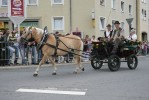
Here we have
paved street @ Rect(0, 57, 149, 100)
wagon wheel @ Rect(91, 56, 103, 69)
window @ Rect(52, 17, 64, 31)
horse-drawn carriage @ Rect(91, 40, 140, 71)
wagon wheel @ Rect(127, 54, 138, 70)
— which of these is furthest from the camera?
window @ Rect(52, 17, 64, 31)

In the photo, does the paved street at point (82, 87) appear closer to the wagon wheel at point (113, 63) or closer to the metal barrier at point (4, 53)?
the wagon wheel at point (113, 63)

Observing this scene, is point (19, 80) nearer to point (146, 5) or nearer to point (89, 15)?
point (89, 15)

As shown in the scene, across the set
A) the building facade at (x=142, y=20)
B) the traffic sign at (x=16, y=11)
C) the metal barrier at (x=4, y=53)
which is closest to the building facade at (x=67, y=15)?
the building facade at (x=142, y=20)

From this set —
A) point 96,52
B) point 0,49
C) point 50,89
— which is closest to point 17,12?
point 0,49

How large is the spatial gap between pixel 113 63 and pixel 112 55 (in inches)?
13.0

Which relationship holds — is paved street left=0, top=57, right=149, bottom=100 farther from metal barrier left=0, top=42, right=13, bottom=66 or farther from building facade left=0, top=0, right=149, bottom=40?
building facade left=0, top=0, right=149, bottom=40

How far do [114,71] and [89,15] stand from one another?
2367 cm

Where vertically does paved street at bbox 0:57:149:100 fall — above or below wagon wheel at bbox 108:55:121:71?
below

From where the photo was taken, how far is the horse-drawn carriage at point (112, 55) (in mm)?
16859

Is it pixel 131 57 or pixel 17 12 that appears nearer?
pixel 131 57

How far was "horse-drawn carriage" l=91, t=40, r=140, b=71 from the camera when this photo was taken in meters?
16.9

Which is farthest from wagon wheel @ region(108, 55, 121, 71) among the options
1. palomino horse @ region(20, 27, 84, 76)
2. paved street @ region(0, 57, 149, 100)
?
palomino horse @ region(20, 27, 84, 76)

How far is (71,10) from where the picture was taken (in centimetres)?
4050

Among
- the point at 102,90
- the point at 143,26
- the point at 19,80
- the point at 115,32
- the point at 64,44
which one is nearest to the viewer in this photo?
the point at 102,90
